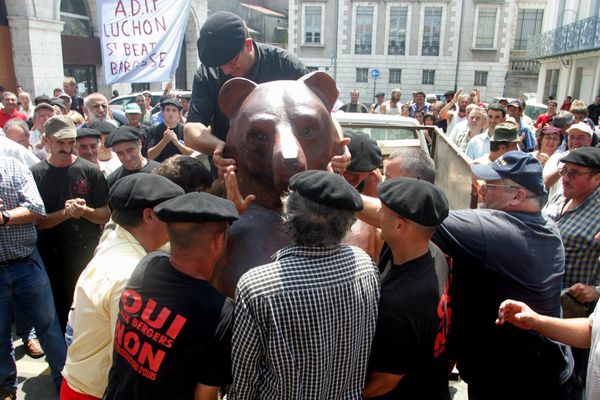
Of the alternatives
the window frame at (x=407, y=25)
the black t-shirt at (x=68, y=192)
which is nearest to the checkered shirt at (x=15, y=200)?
the black t-shirt at (x=68, y=192)

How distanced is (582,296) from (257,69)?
249 cm

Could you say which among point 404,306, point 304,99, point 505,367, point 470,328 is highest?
point 304,99

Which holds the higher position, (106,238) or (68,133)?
(68,133)

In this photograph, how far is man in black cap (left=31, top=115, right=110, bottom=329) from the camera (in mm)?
4090

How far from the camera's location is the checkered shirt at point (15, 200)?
3.59 meters

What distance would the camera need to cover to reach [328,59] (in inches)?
1481

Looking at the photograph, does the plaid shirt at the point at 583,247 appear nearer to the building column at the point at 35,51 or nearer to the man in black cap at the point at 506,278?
the man in black cap at the point at 506,278

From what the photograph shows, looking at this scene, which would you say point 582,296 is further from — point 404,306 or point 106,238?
point 106,238

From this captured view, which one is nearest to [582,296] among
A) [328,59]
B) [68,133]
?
[68,133]

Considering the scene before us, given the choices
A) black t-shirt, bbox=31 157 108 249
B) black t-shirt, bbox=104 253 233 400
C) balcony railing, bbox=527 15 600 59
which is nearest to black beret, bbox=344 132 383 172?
black t-shirt, bbox=104 253 233 400

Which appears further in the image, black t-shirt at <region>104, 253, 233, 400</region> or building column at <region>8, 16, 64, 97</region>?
building column at <region>8, 16, 64, 97</region>

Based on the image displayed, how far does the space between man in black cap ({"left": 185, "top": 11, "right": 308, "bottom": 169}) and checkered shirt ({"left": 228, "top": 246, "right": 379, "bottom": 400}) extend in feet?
2.78

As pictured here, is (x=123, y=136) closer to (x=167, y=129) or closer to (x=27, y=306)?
(x=27, y=306)

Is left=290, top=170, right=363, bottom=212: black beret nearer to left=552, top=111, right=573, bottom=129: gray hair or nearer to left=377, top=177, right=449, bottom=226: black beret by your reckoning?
left=377, top=177, right=449, bottom=226: black beret
